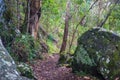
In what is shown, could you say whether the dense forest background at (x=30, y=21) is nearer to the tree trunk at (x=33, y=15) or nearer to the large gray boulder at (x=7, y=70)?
the tree trunk at (x=33, y=15)

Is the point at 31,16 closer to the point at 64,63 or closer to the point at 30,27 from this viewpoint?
the point at 30,27

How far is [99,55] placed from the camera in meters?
8.59

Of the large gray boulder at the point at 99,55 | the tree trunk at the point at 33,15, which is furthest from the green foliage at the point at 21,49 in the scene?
the large gray boulder at the point at 99,55

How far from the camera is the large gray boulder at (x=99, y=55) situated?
827cm

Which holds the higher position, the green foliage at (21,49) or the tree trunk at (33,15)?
the tree trunk at (33,15)

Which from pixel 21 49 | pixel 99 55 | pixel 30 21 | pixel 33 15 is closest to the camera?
pixel 99 55

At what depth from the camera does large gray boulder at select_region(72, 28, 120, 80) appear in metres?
8.27

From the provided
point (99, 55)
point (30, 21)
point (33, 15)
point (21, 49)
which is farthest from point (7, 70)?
point (30, 21)

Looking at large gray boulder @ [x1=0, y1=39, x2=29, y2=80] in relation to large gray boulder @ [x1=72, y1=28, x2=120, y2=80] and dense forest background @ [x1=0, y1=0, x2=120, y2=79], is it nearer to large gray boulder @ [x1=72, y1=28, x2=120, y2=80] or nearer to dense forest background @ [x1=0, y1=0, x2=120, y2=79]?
large gray boulder @ [x1=72, y1=28, x2=120, y2=80]

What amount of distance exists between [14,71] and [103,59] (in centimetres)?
538

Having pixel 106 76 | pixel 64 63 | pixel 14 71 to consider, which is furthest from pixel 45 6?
pixel 14 71

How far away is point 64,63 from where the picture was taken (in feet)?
41.3

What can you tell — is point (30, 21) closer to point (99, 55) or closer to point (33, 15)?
point (33, 15)

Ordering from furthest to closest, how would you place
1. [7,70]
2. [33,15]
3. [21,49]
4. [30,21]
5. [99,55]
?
[30,21] → [33,15] → [21,49] → [99,55] → [7,70]
